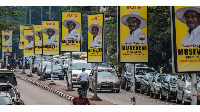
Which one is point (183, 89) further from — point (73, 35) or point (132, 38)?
point (73, 35)

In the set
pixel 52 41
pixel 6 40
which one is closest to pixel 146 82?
pixel 52 41

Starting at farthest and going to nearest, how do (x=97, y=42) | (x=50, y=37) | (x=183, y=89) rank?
(x=50, y=37), (x=97, y=42), (x=183, y=89)

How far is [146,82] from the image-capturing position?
40.5 m

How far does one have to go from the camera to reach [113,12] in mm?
57125

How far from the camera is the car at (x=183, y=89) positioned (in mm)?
30281

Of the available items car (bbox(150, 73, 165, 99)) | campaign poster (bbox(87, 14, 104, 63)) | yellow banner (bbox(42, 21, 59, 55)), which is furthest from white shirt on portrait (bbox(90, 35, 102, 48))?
yellow banner (bbox(42, 21, 59, 55))

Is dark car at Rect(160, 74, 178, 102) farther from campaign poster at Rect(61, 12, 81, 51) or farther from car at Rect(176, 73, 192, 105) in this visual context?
campaign poster at Rect(61, 12, 81, 51)

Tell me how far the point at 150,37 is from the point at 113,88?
11.0 m

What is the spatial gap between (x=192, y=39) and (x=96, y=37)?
13.1 metres

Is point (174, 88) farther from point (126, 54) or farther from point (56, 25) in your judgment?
point (56, 25)

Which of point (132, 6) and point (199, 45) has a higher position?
point (132, 6)

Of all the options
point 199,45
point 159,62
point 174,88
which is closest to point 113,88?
point 174,88

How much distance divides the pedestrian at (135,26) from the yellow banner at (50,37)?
19.2 m

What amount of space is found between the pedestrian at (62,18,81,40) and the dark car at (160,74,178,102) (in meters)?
6.57
